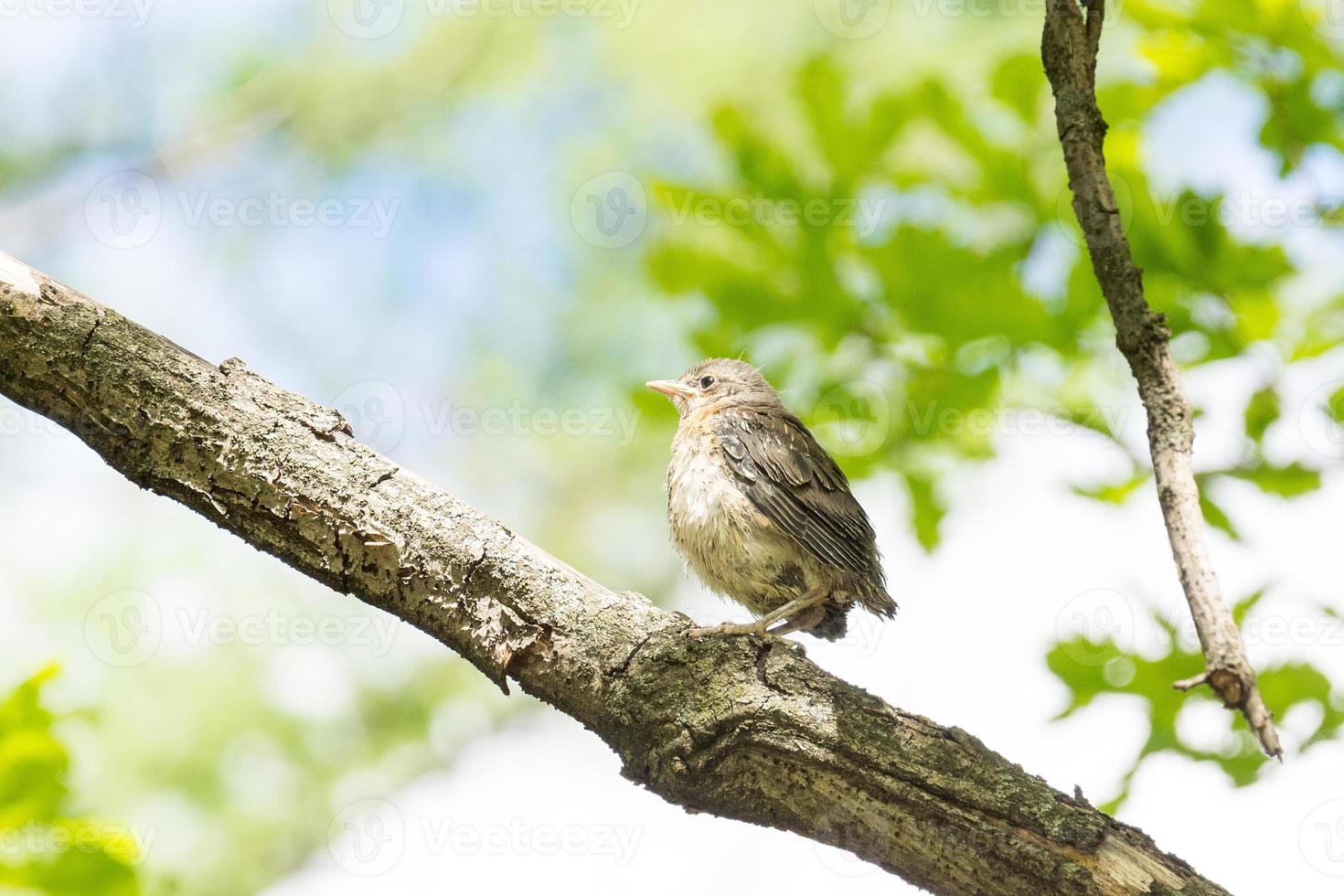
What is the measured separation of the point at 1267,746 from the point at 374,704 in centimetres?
707

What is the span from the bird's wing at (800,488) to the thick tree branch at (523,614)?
135 centimetres

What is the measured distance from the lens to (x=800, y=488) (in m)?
4.30

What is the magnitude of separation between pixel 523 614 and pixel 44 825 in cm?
172

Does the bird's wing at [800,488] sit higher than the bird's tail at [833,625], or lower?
higher

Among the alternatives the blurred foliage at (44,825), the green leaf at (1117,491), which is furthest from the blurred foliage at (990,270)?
the blurred foliage at (44,825)

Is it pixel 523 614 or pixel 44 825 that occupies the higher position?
pixel 523 614

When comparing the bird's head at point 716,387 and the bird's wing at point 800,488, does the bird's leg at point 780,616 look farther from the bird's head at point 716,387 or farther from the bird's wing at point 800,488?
the bird's head at point 716,387

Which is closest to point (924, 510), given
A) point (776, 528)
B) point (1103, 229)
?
point (776, 528)

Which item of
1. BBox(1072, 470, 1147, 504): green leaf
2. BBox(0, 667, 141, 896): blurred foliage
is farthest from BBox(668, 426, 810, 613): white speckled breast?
BBox(0, 667, 141, 896): blurred foliage

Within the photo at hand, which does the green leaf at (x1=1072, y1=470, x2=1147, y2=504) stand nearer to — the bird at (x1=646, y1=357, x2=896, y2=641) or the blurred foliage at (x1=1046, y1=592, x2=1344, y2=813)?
the blurred foliage at (x1=1046, y1=592, x2=1344, y2=813)

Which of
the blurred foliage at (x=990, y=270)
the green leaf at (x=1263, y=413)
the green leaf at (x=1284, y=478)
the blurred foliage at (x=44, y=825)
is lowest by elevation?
the blurred foliage at (x=44, y=825)

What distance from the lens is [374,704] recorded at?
8055 mm

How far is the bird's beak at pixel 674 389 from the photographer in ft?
17.8

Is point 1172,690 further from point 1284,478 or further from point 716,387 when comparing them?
point 716,387
